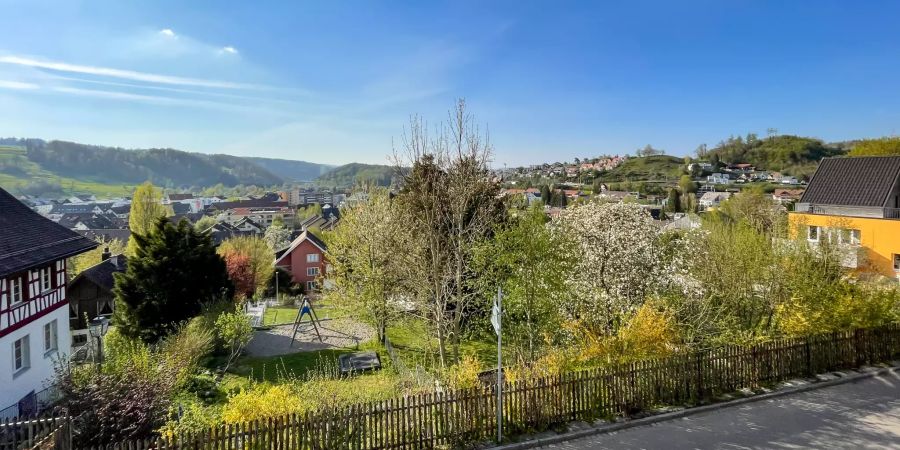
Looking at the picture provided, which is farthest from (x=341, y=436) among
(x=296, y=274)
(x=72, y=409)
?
(x=296, y=274)

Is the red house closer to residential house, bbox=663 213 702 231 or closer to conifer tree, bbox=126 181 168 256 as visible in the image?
conifer tree, bbox=126 181 168 256

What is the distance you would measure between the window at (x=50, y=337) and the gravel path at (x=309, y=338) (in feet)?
24.2

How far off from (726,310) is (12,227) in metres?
25.0

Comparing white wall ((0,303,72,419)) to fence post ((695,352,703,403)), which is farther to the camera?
white wall ((0,303,72,419))

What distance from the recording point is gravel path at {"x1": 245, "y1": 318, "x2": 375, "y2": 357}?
24.2m

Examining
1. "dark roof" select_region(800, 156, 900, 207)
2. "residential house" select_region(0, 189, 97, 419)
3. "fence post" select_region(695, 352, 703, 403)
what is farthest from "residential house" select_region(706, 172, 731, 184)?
"residential house" select_region(0, 189, 97, 419)

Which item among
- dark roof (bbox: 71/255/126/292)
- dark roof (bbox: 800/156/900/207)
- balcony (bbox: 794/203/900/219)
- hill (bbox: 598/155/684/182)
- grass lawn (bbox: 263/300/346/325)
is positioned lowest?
grass lawn (bbox: 263/300/346/325)

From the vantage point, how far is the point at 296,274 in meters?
57.6

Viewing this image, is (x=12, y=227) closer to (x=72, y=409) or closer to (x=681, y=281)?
(x=72, y=409)

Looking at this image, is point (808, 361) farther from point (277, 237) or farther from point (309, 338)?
point (277, 237)

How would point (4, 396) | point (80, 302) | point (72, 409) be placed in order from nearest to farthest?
point (72, 409), point (4, 396), point (80, 302)

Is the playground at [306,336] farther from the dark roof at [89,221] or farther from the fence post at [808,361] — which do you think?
the dark roof at [89,221]

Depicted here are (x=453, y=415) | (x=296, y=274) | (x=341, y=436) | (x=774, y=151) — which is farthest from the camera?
(x=774, y=151)

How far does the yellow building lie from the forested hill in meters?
106
